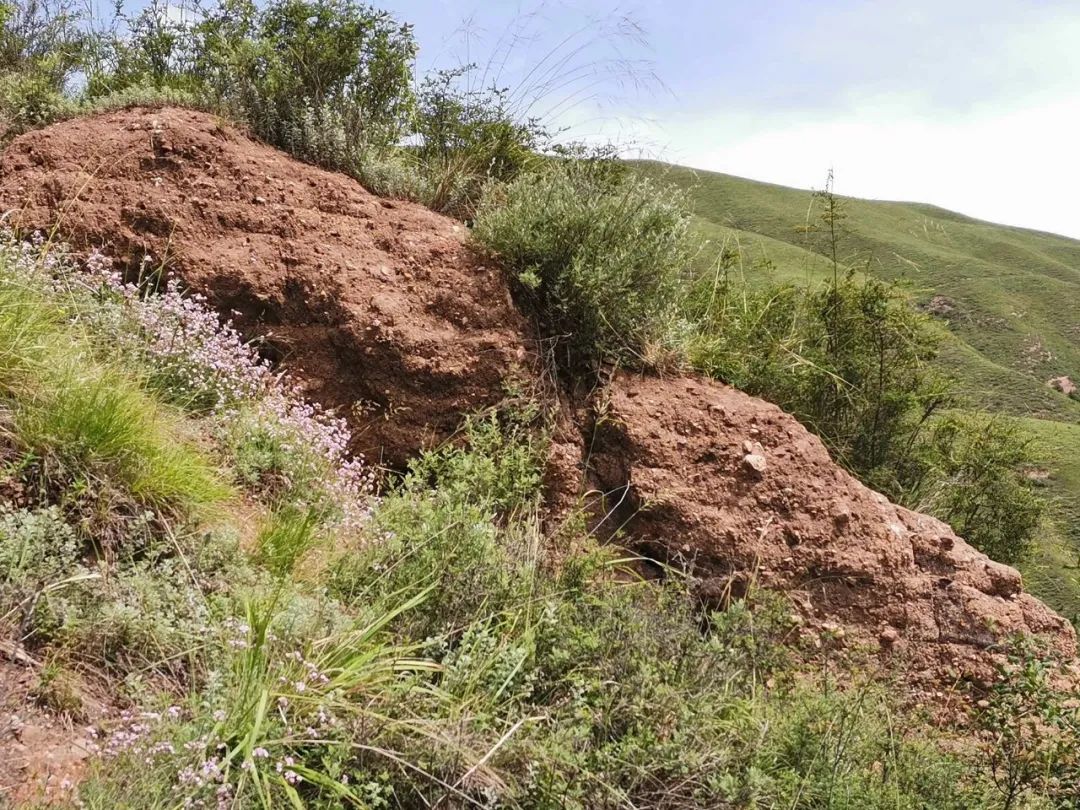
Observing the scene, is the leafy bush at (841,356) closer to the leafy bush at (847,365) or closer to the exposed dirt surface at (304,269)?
the leafy bush at (847,365)

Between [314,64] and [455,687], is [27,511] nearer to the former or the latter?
[455,687]

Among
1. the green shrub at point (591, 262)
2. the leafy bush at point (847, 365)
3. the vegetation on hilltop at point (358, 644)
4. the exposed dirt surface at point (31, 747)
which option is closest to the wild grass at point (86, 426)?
the vegetation on hilltop at point (358, 644)

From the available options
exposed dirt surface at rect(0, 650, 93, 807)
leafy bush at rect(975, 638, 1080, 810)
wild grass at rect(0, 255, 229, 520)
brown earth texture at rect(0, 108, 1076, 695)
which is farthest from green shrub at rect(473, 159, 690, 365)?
exposed dirt surface at rect(0, 650, 93, 807)

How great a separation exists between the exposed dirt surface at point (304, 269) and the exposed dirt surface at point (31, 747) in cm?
219

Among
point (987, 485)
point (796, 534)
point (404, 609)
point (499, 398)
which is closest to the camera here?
point (404, 609)

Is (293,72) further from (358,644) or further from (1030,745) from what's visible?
(1030,745)

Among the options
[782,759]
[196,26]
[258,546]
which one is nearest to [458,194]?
[196,26]

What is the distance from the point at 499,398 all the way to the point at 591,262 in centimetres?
90

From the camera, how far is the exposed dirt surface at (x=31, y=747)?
2.15 metres

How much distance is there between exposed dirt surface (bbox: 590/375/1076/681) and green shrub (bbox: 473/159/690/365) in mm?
320

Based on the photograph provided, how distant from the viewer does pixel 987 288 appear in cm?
2872

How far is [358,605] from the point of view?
3213 millimetres

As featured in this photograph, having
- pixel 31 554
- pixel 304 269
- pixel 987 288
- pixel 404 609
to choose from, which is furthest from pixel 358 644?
pixel 987 288

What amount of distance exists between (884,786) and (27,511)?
294cm
